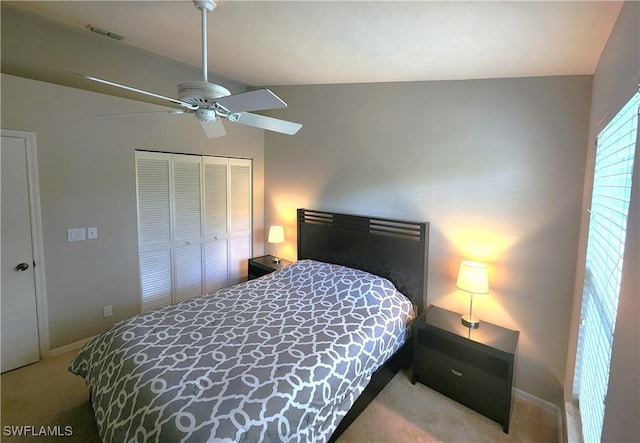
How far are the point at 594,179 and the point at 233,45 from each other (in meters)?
2.67

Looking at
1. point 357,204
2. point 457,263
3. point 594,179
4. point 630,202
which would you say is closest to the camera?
point 630,202

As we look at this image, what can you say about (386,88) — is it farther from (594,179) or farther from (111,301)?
(111,301)

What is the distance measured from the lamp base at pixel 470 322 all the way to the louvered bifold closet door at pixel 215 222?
9.61ft

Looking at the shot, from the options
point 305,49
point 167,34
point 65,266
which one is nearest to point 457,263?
point 305,49

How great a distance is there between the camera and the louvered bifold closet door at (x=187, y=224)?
3.45 m

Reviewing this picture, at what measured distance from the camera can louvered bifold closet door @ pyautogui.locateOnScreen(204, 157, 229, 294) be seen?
3721 mm

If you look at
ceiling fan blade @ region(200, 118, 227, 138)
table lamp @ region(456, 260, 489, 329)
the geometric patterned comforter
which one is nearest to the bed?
the geometric patterned comforter

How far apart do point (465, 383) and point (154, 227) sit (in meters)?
3.34

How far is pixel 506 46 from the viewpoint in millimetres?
1851

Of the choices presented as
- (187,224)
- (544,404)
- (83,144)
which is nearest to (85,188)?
(83,144)

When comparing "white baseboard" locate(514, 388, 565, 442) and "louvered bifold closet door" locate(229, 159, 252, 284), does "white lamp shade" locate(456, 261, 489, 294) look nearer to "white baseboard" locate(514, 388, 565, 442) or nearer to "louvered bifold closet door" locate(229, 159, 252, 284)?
"white baseboard" locate(514, 388, 565, 442)

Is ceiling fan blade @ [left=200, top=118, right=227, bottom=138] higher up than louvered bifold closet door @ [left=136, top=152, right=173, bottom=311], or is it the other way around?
ceiling fan blade @ [left=200, top=118, right=227, bottom=138]

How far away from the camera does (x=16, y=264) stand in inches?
98.6

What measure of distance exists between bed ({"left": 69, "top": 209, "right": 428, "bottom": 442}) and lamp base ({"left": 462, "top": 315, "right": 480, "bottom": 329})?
41 cm
